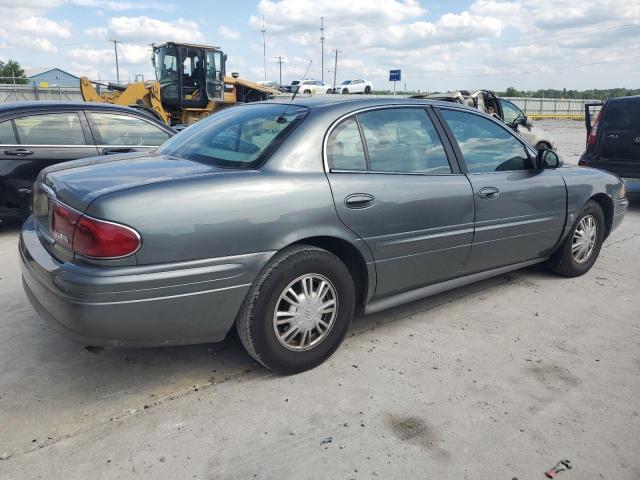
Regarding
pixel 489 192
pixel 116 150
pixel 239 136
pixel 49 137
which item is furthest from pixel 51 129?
pixel 489 192

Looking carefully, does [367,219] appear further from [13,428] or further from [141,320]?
[13,428]

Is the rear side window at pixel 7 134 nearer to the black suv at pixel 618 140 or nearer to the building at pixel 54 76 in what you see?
the black suv at pixel 618 140

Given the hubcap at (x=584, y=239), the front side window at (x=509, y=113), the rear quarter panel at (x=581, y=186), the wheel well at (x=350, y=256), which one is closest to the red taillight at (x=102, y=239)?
the wheel well at (x=350, y=256)

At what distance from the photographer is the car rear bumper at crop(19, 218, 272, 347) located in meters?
2.36

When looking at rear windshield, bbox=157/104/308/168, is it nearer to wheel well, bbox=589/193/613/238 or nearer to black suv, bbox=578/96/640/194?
wheel well, bbox=589/193/613/238

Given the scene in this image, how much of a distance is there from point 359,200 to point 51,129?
14.3 ft

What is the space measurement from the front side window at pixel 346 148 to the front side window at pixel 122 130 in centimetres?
392

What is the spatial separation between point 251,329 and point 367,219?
915 millimetres

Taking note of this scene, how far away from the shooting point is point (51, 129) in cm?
582

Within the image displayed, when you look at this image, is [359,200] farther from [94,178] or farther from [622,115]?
[622,115]

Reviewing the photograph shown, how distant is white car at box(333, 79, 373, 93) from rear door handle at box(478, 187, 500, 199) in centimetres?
4287

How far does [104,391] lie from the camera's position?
9.11ft

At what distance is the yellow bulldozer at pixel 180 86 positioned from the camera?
587 inches

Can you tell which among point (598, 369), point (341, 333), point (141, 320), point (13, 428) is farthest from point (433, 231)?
point (13, 428)
